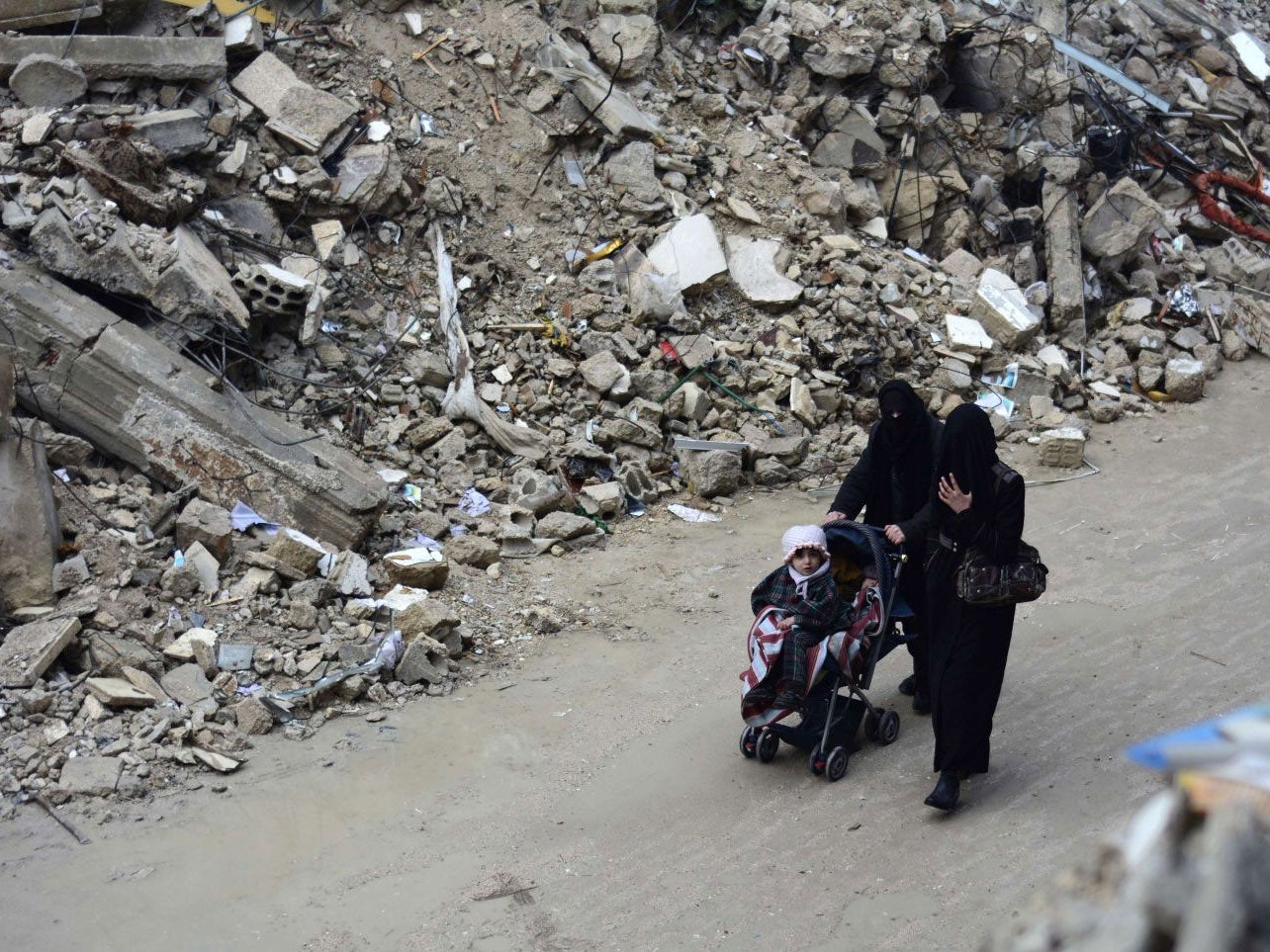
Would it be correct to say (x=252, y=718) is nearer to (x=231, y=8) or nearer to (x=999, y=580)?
(x=999, y=580)

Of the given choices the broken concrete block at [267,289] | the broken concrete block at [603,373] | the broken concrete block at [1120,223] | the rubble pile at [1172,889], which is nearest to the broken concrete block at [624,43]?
the broken concrete block at [603,373]

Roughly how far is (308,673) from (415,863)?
64.0 inches

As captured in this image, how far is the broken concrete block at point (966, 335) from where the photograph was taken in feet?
37.1

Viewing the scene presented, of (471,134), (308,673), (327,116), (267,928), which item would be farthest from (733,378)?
(267,928)

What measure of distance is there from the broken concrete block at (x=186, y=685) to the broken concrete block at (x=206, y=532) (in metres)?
1.05

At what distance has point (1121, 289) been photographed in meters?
13.0

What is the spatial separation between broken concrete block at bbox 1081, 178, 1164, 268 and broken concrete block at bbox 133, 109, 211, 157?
881 cm

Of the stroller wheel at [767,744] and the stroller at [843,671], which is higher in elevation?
the stroller at [843,671]

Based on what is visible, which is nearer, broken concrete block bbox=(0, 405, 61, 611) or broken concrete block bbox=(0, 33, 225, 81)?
broken concrete block bbox=(0, 405, 61, 611)

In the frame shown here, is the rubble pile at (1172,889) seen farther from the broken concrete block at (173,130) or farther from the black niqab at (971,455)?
the broken concrete block at (173,130)

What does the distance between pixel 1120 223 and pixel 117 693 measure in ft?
36.4

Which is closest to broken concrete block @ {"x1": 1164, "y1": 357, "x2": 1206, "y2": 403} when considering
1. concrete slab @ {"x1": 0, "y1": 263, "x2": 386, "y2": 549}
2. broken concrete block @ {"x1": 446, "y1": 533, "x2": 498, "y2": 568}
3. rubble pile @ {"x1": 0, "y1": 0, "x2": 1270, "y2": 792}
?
rubble pile @ {"x1": 0, "y1": 0, "x2": 1270, "y2": 792}

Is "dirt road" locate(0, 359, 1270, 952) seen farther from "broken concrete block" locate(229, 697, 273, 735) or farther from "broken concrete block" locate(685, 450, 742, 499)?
"broken concrete block" locate(685, 450, 742, 499)

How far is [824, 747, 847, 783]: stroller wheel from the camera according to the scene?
5.52m
